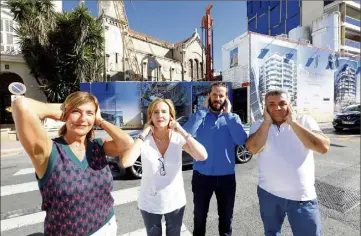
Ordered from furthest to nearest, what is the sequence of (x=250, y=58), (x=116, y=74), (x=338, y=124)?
(x=116, y=74) → (x=250, y=58) → (x=338, y=124)

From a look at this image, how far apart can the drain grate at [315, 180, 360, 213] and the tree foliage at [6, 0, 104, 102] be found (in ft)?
52.5

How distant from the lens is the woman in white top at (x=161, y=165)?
1.88 metres

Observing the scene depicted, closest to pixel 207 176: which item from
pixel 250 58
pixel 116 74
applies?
pixel 250 58

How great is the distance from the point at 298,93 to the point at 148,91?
12761mm

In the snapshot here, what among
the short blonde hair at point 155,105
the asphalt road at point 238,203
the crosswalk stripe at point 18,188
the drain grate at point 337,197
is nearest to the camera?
the short blonde hair at point 155,105

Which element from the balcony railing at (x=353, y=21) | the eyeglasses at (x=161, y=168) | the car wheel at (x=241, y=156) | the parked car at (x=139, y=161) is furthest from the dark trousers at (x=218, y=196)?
the balcony railing at (x=353, y=21)

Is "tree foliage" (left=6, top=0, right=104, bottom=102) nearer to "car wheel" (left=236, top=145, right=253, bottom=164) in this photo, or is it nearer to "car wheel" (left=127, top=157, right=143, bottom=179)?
"car wheel" (left=127, top=157, right=143, bottom=179)

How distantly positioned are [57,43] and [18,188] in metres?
14.4

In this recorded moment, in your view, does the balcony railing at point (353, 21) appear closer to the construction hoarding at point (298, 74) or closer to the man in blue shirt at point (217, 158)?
the construction hoarding at point (298, 74)

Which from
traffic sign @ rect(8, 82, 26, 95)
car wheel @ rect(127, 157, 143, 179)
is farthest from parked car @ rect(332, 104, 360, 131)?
traffic sign @ rect(8, 82, 26, 95)

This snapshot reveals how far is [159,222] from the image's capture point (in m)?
1.93

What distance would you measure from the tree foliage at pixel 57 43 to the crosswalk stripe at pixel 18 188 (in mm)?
11996

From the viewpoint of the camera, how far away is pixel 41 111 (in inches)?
52.7

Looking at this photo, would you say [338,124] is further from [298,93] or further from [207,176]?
[207,176]
